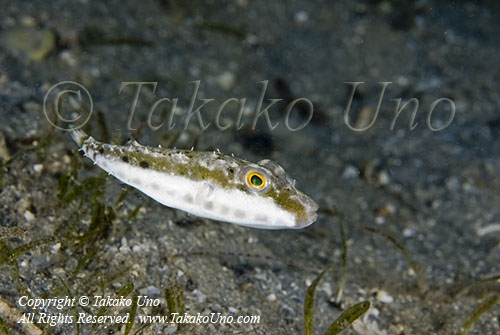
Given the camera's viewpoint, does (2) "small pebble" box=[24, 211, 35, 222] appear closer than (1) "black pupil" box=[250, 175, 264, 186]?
No

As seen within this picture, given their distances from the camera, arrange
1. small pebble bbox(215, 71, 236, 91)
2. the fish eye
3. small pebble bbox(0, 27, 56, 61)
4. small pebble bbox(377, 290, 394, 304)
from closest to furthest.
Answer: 1. the fish eye
2. small pebble bbox(377, 290, 394, 304)
3. small pebble bbox(0, 27, 56, 61)
4. small pebble bbox(215, 71, 236, 91)

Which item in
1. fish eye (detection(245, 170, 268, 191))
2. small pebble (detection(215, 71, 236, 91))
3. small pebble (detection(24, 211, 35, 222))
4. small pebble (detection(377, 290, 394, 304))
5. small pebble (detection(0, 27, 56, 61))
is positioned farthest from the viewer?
small pebble (detection(215, 71, 236, 91))

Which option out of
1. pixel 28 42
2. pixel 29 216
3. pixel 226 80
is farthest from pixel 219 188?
pixel 28 42

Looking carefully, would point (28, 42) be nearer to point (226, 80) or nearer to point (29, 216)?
point (226, 80)

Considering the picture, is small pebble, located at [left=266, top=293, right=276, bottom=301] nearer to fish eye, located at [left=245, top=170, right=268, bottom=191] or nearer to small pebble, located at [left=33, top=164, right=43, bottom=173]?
fish eye, located at [left=245, top=170, right=268, bottom=191]

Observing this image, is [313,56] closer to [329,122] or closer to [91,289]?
[329,122]

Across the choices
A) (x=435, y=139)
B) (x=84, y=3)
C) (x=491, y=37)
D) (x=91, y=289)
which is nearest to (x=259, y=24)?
(x=84, y=3)

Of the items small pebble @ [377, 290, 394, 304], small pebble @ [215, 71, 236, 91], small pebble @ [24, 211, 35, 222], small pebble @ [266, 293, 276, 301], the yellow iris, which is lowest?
small pebble @ [266, 293, 276, 301]

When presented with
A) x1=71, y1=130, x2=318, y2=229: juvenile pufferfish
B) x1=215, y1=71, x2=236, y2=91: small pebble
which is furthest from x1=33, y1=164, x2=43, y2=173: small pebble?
x1=215, y1=71, x2=236, y2=91: small pebble
